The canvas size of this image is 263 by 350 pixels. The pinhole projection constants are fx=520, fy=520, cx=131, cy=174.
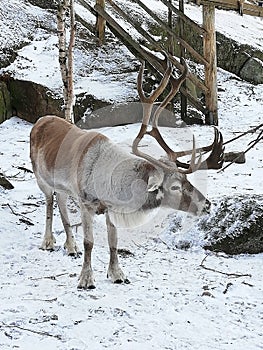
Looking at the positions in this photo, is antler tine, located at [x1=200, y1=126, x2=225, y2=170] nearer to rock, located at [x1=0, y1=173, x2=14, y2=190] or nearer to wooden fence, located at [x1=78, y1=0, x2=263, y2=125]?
rock, located at [x1=0, y1=173, x2=14, y2=190]

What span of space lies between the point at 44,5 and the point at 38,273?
1012cm

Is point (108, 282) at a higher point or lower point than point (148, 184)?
lower

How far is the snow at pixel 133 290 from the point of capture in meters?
3.31

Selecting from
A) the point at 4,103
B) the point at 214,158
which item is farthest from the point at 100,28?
the point at 214,158

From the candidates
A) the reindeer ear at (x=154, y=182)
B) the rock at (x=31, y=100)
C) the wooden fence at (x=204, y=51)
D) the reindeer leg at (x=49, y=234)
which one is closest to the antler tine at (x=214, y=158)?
the reindeer ear at (x=154, y=182)

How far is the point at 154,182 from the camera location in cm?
418

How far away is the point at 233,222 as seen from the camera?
16.9 feet

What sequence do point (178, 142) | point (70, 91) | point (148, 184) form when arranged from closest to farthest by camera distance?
point (148, 184)
point (70, 91)
point (178, 142)

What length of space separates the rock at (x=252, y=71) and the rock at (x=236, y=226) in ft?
26.0

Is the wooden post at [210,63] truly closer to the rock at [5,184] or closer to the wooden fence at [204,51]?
the wooden fence at [204,51]

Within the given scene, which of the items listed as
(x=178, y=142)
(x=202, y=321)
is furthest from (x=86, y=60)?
(x=202, y=321)

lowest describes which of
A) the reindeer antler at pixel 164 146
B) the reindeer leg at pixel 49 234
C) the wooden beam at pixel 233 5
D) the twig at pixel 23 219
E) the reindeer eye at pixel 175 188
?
the twig at pixel 23 219

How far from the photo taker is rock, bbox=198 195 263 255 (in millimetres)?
4988

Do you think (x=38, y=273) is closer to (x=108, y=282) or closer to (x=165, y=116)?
(x=108, y=282)
